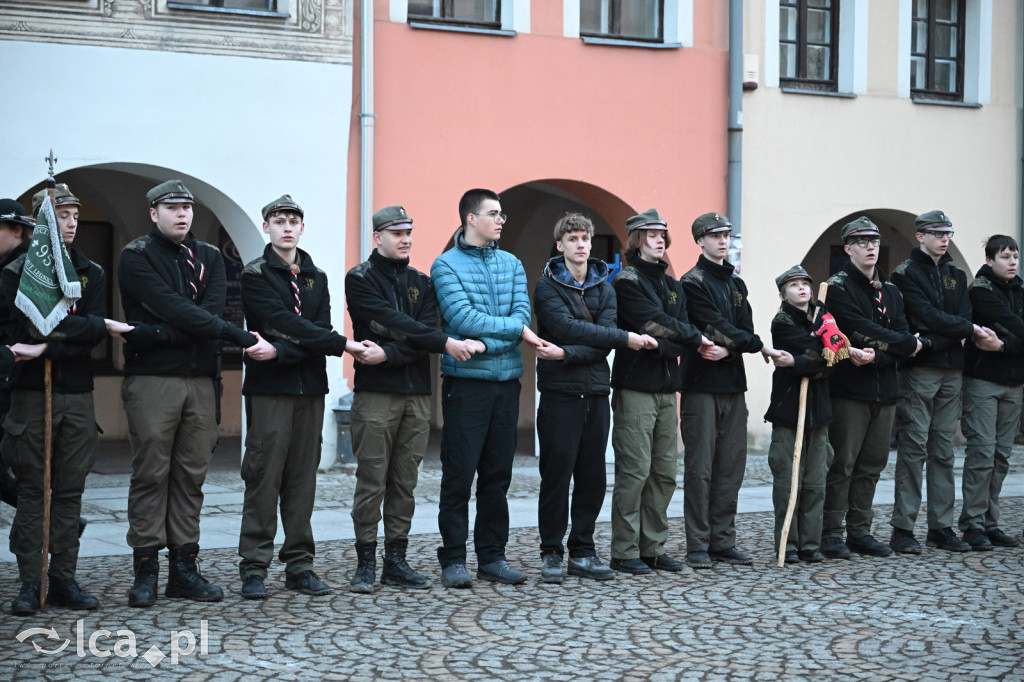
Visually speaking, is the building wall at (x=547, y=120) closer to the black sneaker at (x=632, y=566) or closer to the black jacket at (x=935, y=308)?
the black jacket at (x=935, y=308)

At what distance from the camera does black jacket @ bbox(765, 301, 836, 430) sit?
859 centimetres

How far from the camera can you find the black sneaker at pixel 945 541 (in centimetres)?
912

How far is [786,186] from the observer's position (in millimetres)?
15336

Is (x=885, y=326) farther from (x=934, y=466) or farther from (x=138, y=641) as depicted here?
(x=138, y=641)

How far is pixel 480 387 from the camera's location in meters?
7.77

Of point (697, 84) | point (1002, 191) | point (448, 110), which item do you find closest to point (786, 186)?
point (697, 84)

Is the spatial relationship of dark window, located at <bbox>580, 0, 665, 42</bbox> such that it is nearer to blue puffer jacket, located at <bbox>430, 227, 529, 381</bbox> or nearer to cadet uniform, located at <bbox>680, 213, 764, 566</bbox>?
cadet uniform, located at <bbox>680, 213, 764, 566</bbox>

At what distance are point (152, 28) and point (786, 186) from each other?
7.00 m

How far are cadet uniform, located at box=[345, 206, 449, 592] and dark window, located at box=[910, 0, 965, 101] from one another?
1040 cm

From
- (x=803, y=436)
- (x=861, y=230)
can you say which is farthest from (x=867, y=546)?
(x=861, y=230)

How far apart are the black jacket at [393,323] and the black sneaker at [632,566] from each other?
5.13 ft

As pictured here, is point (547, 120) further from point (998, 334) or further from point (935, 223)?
point (998, 334)

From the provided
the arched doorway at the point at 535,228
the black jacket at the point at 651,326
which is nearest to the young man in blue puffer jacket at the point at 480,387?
the black jacket at the point at 651,326

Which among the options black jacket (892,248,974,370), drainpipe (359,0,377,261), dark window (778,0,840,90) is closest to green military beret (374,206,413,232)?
black jacket (892,248,974,370)
